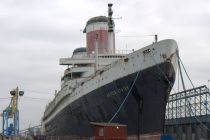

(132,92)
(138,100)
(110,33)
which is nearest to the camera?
(138,100)

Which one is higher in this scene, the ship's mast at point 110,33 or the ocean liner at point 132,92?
the ship's mast at point 110,33

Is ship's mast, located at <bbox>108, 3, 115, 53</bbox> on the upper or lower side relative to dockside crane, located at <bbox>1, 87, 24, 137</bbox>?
upper

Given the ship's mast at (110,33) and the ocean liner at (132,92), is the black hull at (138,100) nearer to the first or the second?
the ocean liner at (132,92)

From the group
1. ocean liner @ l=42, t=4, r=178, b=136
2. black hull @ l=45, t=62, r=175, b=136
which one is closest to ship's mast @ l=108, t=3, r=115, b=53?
ocean liner @ l=42, t=4, r=178, b=136

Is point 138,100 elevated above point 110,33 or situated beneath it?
situated beneath

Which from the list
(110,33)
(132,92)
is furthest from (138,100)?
(110,33)

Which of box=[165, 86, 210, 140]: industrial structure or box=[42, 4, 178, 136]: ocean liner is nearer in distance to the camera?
box=[42, 4, 178, 136]: ocean liner

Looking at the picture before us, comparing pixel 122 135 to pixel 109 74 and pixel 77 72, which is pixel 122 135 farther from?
pixel 77 72

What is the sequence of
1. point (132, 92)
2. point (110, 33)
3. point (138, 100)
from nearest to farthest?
point (138, 100) → point (132, 92) → point (110, 33)

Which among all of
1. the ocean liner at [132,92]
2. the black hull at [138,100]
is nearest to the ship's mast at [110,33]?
the ocean liner at [132,92]

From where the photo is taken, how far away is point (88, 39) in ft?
128

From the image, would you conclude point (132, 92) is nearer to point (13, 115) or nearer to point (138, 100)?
point (138, 100)

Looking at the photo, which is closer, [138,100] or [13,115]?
[138,100]

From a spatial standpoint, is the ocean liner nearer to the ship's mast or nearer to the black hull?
the black hull
